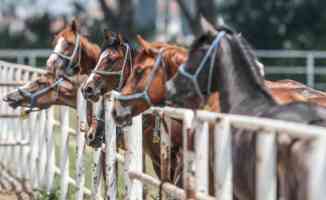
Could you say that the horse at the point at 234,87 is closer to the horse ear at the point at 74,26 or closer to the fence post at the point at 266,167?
the fence post at the point at 266,167

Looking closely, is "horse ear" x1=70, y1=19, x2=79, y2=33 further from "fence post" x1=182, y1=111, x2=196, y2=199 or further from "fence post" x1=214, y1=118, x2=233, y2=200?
"fence post" x1=214, y1=118, x2=233, y2=200

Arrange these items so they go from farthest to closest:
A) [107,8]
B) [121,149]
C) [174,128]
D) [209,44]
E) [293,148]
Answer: [107,8] < [121,149] < [174,128] < [209,44] < [293,148]

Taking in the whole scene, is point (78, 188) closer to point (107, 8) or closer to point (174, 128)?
point (174, 128)

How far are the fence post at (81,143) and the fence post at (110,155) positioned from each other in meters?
0.86

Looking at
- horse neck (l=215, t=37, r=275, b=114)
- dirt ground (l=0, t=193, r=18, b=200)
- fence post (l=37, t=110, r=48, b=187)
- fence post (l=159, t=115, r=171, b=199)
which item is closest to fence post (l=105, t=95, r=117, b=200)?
fence post (l=159, t=115, r=171, b=199)

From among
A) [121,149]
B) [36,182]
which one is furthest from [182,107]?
[36,182]

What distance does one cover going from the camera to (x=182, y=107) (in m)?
6.19

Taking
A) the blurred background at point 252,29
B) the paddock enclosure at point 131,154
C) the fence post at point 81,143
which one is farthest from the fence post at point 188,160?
the blurred background at point 252,29

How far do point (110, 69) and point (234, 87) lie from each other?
232cm

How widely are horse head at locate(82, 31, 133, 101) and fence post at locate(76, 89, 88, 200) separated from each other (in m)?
0.55

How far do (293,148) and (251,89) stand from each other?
113 cm

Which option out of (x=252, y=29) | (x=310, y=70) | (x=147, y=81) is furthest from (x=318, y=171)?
(x=252, y=29)

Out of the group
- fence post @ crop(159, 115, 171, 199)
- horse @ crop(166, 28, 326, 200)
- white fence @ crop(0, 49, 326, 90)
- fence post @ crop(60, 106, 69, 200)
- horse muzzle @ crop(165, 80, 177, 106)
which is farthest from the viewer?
white fence @ crop(0, 49, 326, 90)

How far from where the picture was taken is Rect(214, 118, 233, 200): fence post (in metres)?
4.87
